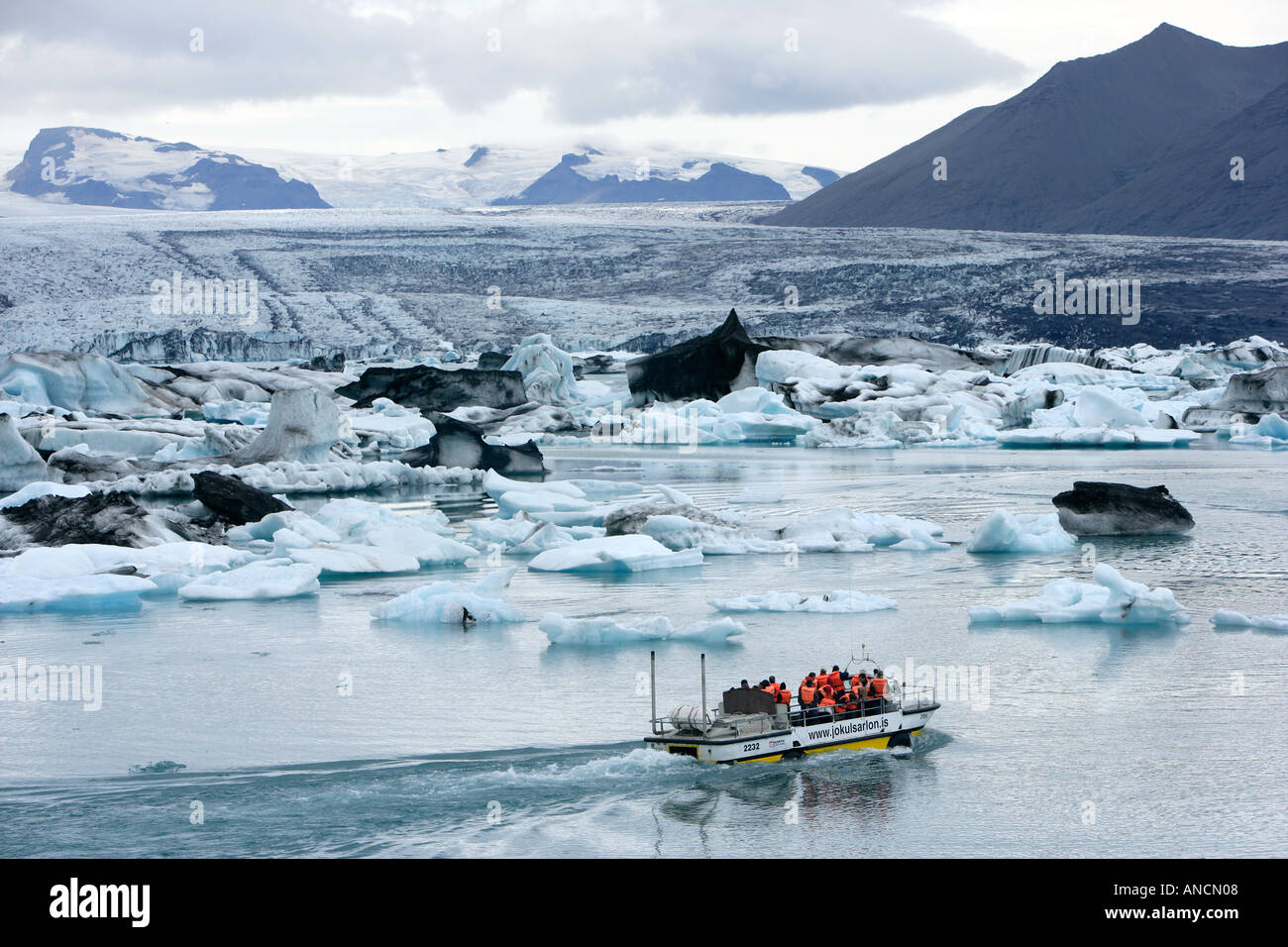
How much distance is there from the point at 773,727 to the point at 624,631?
2.65m

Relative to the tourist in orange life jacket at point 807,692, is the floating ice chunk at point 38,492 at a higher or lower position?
higher

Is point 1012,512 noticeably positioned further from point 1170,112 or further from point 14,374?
point 1170,112

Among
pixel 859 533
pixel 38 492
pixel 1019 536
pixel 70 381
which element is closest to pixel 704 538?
pixel 859 533

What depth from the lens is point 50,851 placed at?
6.28 metres

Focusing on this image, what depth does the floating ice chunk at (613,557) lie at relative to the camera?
13328mm

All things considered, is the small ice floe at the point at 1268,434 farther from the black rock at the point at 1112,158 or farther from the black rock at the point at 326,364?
the black rock at the point at 1112,158

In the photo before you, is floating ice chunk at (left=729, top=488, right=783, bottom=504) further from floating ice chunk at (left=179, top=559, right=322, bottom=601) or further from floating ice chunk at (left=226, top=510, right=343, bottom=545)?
floating ice chunk at (left=179, top=559, right=322, bottom=601)

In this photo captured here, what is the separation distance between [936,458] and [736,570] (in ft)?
36.8

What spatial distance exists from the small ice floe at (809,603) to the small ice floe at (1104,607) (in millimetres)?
796

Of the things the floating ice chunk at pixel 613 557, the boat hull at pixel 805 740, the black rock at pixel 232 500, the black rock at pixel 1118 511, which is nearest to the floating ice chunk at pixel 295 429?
the black rock at pixel 232 500

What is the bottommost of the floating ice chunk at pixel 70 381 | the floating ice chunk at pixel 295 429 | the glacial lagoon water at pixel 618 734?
the glacial lagoon water at pixel 618 734

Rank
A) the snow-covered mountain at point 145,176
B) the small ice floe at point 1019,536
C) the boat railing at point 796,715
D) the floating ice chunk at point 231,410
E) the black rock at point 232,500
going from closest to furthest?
the boat railing at point 796,715, the small ice floe at point 1019,536, the black rock at point 232,500, the floating ice chunk at point 231,410, the snow-covered mountain at point 145,176

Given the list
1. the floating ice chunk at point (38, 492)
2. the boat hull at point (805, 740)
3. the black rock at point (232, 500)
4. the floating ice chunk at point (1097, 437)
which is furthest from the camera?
the floating ice chunk at point (1097, 437)
